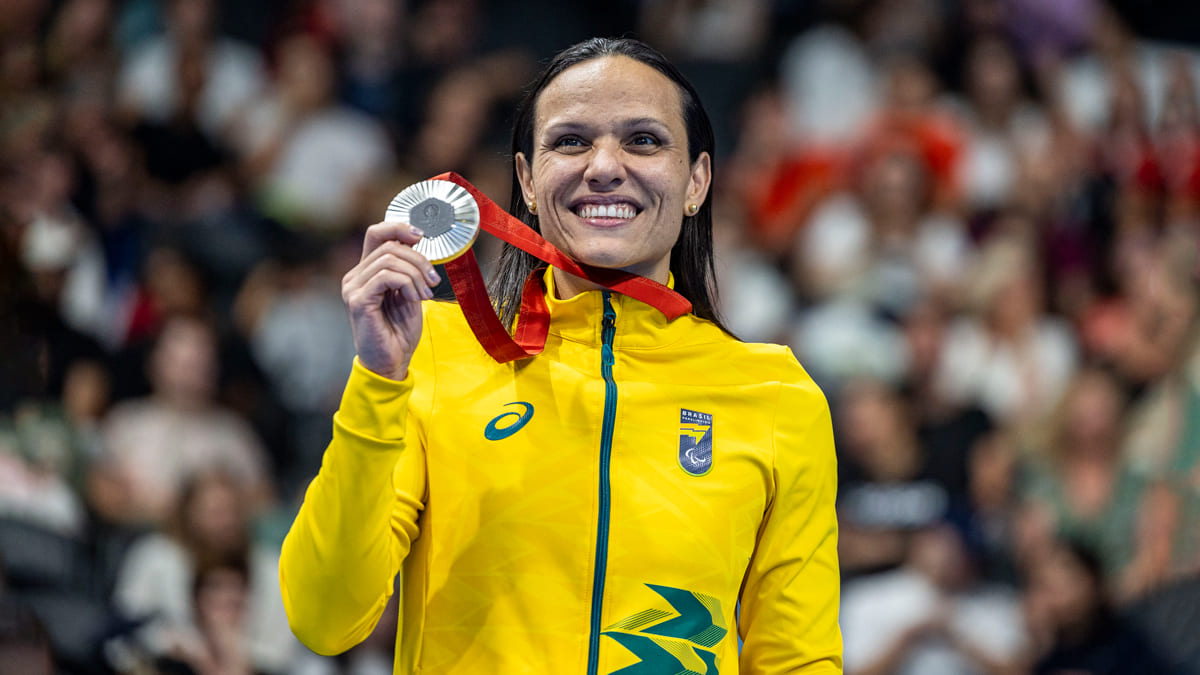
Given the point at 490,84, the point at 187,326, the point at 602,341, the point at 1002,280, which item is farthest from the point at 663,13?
the point at 602,341

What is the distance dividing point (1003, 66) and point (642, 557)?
5.78 metres

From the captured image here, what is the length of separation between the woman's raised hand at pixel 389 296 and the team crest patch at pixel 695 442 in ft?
1.57

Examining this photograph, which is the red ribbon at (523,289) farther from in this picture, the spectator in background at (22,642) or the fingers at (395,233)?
the spectator in background at (22,642)

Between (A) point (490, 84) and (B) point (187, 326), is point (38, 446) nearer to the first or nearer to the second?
(B) point (187, 326)

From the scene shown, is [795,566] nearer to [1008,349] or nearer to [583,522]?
[583,522]

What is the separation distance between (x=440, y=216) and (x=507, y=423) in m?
0.35

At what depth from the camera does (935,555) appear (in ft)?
16.9

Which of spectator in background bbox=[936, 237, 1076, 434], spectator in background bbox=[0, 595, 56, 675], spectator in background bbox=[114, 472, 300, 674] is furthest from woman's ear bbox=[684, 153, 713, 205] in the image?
spectator in background bbox=[936, 237, 1076, 434]

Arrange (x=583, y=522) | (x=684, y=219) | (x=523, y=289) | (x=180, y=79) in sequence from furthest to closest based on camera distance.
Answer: (x=180, y=79), (x=684, y=219), (x=523, y=289), (x=583, y=522)

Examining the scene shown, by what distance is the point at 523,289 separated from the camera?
2.25 m

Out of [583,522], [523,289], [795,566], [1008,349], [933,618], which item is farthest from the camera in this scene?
[1008,349]

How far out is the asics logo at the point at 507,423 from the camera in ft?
6.67

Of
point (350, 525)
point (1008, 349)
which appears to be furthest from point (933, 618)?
point (350, 525)

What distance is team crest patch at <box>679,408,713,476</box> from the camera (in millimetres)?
2076
